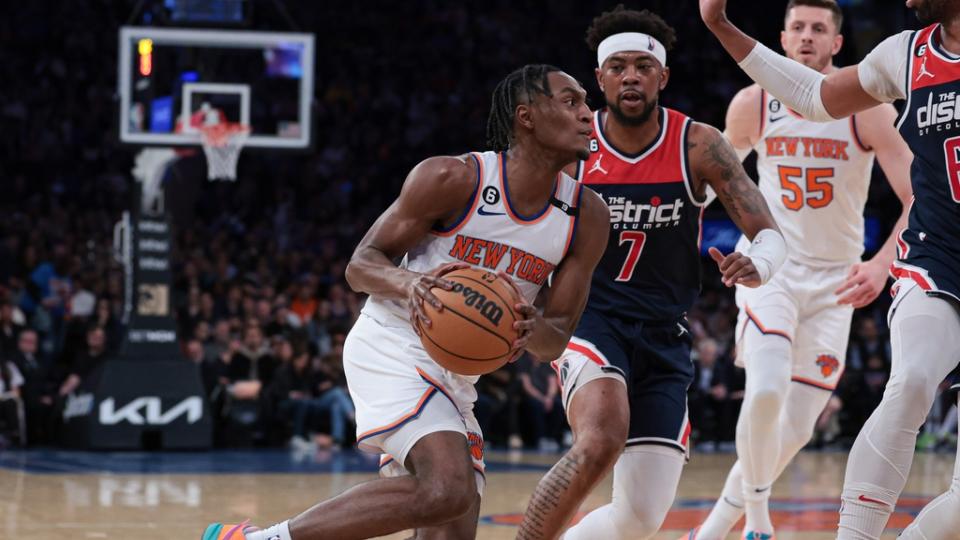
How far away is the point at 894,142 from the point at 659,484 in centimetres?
248

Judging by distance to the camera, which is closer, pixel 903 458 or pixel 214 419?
pixel 903 458

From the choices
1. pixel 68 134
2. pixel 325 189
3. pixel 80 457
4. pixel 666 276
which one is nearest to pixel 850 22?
pixel 325 189

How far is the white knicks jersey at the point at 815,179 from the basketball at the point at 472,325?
2945 millimetres

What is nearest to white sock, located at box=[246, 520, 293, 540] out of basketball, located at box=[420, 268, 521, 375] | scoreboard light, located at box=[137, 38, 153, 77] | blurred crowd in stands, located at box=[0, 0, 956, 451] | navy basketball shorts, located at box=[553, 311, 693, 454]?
basketball, located at box=[420, 268, 521, 375]

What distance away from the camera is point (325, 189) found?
1995 centimetres

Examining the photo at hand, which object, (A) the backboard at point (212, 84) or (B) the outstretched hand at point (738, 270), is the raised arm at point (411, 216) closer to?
(B) the outstretched hand at point (738, 270)

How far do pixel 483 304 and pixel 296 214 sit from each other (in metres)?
15.5

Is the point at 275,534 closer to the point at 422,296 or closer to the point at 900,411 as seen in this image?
the point at 422,296

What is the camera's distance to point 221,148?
44.3ft

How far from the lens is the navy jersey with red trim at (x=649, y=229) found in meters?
5.45

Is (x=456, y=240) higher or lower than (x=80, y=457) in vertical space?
higher

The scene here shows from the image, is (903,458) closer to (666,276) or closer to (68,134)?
(666,276)

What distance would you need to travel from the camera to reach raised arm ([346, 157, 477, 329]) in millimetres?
4617

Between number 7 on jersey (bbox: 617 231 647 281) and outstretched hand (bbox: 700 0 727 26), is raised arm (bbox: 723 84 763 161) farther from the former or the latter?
outstretched hand (bbox: 700 0 727 26)
